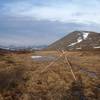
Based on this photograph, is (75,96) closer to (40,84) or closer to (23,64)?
(40,84)

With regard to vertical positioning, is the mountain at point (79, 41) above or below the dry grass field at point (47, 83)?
above

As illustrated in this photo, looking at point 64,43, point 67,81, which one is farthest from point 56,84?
point 64,43

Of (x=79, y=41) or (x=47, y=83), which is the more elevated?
(x=79, y=41)

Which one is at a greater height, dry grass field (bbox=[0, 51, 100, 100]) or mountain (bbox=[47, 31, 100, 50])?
mountain (bbox=[47, 31, 100, 50])

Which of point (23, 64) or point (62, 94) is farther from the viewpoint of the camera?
point (23, 64)

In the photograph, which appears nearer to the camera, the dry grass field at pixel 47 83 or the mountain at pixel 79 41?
the dry grass field at pixel 47 83

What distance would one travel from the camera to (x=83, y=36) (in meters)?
127

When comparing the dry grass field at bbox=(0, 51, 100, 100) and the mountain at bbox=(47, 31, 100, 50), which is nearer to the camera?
the dry grass field at bbox=(0, 51, 100, 100)

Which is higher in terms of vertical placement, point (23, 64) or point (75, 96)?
point (23, 64)

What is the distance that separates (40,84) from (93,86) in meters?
5.04

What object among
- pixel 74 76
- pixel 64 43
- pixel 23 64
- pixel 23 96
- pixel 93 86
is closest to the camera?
pixel 23 96

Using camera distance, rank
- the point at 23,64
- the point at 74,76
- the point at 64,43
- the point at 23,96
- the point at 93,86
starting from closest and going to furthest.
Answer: the point at 23,96
the point at 93,86
the point at 74,76
the point at 23,64
the point at 64,43

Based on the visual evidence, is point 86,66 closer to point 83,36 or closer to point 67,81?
point 67,81

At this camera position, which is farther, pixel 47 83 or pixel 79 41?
pixel 79 41
